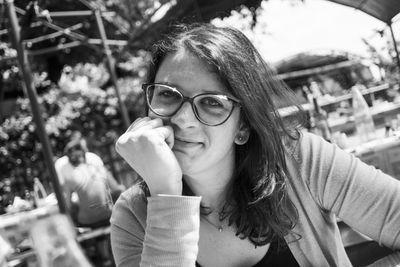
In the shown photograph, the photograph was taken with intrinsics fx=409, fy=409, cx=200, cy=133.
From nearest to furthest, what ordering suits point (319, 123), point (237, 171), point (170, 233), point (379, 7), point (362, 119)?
point (170, 233) < point (237, 171) < point (379, 7) < point (362, 119) < point (319, 123)

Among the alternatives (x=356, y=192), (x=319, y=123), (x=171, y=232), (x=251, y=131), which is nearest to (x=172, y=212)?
(x=171, y=232)

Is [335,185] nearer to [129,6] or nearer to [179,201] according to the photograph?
[179,201]

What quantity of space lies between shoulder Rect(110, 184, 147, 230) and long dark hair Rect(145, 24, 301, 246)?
0.29 m

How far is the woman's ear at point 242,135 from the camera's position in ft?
4.70

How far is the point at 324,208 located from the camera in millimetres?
1381

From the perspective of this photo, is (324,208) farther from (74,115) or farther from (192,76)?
(74,115)

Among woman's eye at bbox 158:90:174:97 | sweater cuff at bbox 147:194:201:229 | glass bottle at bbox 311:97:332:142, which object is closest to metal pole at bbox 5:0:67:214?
glass bottle at bbox 311:97:332:142

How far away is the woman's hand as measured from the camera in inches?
45.1

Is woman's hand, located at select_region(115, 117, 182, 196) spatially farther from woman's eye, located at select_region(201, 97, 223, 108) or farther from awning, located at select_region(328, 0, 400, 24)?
awning, located at select_region(328, 0, 400, 24)

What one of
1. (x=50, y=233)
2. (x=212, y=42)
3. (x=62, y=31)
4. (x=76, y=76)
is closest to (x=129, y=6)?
(x=76, y=76)

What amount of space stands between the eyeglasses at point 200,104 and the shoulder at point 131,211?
12.5 inches

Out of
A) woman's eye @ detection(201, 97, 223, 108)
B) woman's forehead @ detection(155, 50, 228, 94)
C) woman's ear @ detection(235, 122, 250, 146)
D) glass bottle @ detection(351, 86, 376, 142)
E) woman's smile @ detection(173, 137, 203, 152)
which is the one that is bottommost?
glass bottle @ detection(351, 86, 376, 142)

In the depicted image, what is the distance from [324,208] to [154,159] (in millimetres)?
623

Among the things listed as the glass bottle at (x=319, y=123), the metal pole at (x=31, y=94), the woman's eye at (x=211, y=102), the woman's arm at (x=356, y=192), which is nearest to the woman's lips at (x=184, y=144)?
the woman's eye at (x=211, y=102)
